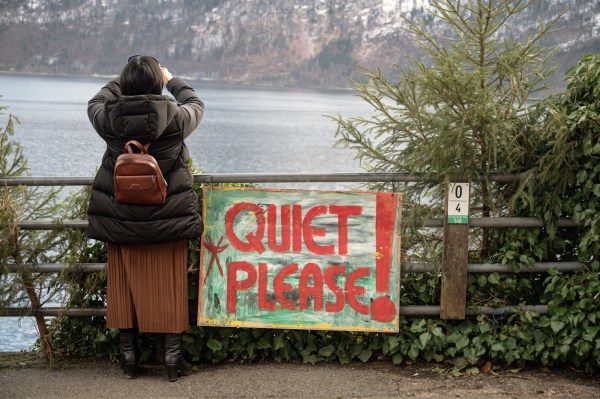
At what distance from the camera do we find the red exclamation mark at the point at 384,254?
225 inches

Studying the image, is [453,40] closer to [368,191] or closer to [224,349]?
[368,191]

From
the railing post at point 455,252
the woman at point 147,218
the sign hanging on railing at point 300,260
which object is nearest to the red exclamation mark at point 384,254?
the sign hanging on railing at point 300,260

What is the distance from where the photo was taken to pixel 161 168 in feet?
17.3

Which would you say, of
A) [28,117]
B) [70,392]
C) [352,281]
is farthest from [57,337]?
[28,117]

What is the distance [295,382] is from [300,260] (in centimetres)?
77

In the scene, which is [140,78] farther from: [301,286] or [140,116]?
[301,286]

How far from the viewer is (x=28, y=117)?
306ft

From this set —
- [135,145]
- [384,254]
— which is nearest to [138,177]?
[135,145]

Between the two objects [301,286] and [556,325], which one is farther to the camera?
[301,286]

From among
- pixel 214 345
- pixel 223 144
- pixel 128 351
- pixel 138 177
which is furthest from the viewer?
pixel 223 144

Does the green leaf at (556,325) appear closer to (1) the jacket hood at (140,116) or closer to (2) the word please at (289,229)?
(2) the word please at (289,229)

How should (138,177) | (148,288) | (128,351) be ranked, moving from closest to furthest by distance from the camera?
(138,177)
(148,288)
(128,351)

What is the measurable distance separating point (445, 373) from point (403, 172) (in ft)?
4.26

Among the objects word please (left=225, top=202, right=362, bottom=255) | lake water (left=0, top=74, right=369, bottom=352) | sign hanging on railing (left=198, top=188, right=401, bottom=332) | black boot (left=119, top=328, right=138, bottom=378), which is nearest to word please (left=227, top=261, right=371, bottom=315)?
sign hanging on railing (left=198, top=188, right=401, bottom=332)
